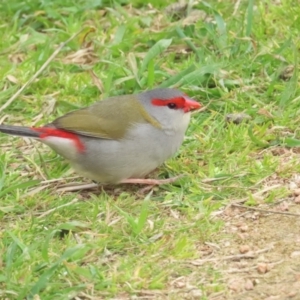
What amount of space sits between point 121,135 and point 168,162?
1.41ft

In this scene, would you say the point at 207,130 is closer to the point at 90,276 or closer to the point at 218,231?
the point at 218,231

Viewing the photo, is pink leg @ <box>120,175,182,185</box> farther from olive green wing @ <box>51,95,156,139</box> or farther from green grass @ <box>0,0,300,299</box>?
olive green wing @ <box>51,95,156,139</box>

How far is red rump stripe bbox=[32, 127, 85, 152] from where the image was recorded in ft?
17.6

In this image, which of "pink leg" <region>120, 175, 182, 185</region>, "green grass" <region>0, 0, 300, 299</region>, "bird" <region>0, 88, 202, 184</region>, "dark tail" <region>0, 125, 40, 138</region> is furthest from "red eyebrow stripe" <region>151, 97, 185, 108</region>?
"dark tail" <region>0, 125, 40, 138</region>

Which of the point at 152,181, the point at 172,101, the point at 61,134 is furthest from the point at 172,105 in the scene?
the point at 61,134

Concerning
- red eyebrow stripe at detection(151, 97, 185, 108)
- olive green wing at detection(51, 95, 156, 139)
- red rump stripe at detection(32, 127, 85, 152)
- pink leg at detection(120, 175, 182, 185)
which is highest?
red eyebrow stripe at detection(151, 97, 185, 108)

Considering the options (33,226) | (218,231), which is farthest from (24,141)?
(218,231)

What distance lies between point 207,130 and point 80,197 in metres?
1.10

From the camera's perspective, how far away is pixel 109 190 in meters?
Answer: 5.52

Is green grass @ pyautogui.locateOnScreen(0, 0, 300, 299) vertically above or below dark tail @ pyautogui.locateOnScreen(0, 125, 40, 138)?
below

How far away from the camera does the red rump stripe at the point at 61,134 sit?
5375mm

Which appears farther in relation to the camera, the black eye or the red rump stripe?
the black eye

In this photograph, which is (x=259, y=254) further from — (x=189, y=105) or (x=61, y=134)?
(x=61, y=134)

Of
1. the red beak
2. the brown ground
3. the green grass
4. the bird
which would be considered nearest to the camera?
the brown ground
